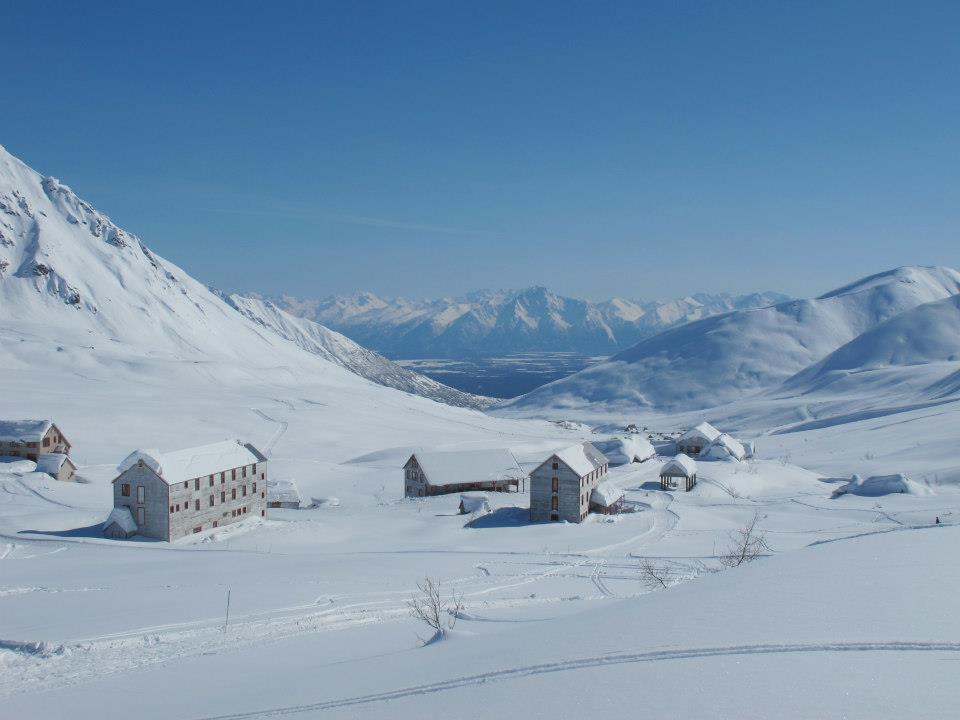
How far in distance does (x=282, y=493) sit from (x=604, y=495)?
2600cm

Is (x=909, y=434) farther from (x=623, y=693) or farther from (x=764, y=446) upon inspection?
(x=623, y=693)

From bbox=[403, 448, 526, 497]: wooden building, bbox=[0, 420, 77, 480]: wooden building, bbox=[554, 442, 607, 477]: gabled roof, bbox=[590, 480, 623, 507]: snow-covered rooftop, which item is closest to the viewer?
bbox=[554, 442, 607, 477]: gabled roof

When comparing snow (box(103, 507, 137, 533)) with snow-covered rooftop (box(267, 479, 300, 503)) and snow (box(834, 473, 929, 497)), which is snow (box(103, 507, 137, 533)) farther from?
snow (box(834, 473, 929, 497))

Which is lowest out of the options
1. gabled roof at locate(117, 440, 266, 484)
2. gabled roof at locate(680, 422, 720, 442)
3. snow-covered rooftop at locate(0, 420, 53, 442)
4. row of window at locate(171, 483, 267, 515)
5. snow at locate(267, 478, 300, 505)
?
snow at locate(267, 478, 300, 505)

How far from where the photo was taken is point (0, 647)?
22562mm

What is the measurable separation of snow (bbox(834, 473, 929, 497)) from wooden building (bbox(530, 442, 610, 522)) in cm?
2496

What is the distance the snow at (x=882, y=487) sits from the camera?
6022 cm

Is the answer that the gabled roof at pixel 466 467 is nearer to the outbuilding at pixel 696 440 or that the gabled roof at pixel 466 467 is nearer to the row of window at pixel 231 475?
the row of window at pixel 231 475

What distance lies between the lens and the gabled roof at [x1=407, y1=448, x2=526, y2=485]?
6253 centimetres

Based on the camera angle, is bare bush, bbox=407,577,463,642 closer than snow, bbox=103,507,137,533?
Yes

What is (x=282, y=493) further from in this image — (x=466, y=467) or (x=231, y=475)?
(x=466, y=467)

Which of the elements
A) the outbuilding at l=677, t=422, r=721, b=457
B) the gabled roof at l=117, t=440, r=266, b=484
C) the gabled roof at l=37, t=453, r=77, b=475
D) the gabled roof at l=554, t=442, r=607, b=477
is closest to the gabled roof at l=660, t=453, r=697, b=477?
the gabled roof at l=554, t=442, r=607, b=477

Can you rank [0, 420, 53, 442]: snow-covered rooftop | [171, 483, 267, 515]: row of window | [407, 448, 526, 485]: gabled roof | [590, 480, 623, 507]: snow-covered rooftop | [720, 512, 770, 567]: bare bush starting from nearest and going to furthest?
[720, 512, 770, 567]: bare bush < [171, 483, 267, 515]: row of window < [590, 480, 623, 507]: snow-covered rooftop < [407, 448, 526, 485]: gabled roof < [0, 420, 53, 442]: snow-covered rooftop

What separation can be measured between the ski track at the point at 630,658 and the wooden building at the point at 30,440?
65.2 metres
